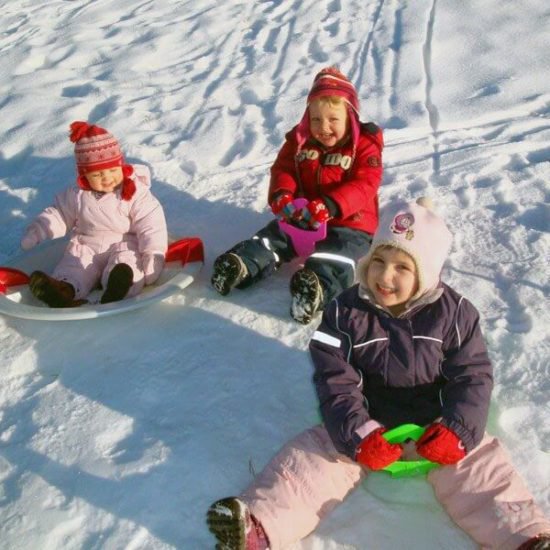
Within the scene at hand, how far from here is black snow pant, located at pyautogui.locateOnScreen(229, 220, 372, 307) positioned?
3113 mm

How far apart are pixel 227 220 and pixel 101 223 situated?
75cm

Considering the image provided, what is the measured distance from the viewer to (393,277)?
7.43 ft

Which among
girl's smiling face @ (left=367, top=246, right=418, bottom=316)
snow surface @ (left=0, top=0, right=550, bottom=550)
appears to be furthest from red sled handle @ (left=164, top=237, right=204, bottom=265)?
girl's smiling face @ (left=367, top=246, right=418, bottom=316)

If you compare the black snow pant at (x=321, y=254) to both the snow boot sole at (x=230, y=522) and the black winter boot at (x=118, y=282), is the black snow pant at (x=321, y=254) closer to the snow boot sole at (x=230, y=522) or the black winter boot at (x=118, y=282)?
the black winter boot at (x=118, y=282)

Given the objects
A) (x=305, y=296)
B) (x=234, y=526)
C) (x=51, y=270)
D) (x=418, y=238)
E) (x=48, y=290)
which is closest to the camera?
(x=234, y=526)

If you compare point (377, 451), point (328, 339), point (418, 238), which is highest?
point (418, 238)

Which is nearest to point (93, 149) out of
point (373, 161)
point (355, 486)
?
point (373, 161)

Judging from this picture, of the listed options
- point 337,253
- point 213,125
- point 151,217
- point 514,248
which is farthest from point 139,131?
point 514,248

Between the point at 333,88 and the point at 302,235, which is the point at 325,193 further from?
the point at 333,88

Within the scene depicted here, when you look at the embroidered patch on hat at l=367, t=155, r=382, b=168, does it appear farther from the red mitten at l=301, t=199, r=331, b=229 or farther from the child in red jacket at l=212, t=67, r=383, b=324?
the red mitten at l=301, t=199, r=331, b=229

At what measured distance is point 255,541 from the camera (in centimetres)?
200

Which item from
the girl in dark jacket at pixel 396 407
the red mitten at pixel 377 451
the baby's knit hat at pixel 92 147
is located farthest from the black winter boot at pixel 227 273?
the red mitten at pixel 377 451

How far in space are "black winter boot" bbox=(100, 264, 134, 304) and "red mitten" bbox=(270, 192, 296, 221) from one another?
71 centimetres

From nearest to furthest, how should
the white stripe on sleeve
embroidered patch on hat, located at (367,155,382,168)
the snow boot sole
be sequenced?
1. the snow boot sole
2. the white stripe on sleeve
3. embroidered patch on hat, located at (367,155,382,168)
